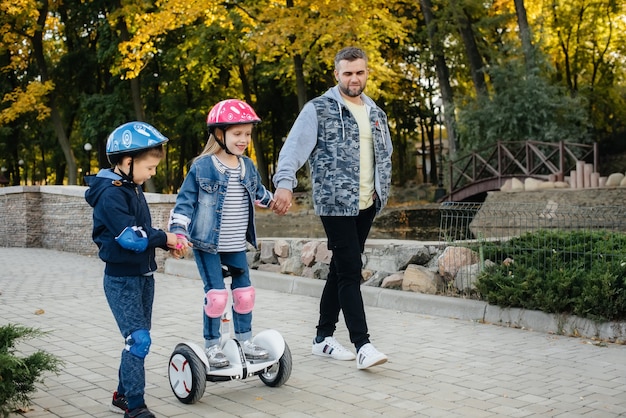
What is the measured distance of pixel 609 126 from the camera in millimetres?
36781

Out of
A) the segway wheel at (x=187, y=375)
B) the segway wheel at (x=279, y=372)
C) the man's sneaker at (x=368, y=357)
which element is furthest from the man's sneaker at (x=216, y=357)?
the man's sneaker at (x=368, y=357)

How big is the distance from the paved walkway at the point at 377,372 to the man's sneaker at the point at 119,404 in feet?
0.26

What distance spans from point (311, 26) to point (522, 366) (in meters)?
15.0

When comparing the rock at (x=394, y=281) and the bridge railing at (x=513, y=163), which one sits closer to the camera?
the rock at (x=394, y=281)

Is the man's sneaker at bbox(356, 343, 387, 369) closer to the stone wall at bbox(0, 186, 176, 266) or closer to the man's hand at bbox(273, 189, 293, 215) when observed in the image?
the man's hand at bbox(273, 189, 293, 215)

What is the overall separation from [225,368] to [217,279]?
531mm

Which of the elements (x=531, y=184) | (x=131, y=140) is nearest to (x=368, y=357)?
(x=131, y=140)

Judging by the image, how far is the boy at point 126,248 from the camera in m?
4.19

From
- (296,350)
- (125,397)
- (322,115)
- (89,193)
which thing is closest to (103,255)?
(89,193)

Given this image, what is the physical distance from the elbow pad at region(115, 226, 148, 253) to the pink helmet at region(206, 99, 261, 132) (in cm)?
93

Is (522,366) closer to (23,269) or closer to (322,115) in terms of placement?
(322,115)

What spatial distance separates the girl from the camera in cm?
476

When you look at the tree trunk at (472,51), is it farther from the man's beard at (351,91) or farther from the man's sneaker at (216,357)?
the man's sneaker at (216,357)

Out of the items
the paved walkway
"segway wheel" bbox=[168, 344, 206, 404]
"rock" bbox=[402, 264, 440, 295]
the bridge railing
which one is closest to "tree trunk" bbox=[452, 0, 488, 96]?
the bridge railing
